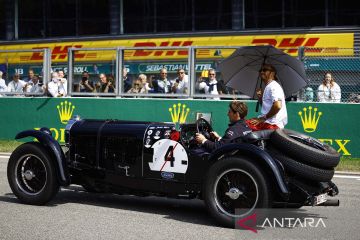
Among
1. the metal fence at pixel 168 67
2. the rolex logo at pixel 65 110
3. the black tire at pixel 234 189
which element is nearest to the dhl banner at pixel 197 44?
the metal fence at pixel 168 67

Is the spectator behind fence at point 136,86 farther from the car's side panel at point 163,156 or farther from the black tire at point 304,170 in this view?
the black tire at point 304,170

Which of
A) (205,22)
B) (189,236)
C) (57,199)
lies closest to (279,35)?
(205,22)

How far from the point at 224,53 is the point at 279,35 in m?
7.18

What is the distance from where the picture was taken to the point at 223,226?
21.5 ft

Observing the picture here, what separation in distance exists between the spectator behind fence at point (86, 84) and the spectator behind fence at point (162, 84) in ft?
5.44

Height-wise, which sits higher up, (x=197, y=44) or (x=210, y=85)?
(x=197, y=44)

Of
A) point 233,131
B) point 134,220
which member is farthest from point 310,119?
point 134,220

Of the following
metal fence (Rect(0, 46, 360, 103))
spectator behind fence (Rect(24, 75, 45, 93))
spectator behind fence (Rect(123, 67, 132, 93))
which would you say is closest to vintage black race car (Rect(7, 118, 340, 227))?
metal fence (Rect(0, 46, 360, 103))

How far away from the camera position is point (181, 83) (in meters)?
13.6

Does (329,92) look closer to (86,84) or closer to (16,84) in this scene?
(86,84)

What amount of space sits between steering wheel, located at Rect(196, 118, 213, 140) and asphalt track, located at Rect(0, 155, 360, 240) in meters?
0.95

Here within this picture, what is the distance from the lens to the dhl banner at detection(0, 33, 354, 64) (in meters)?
13.3

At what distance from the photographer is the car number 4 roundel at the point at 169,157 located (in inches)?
276

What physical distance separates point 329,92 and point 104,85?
512 cm
